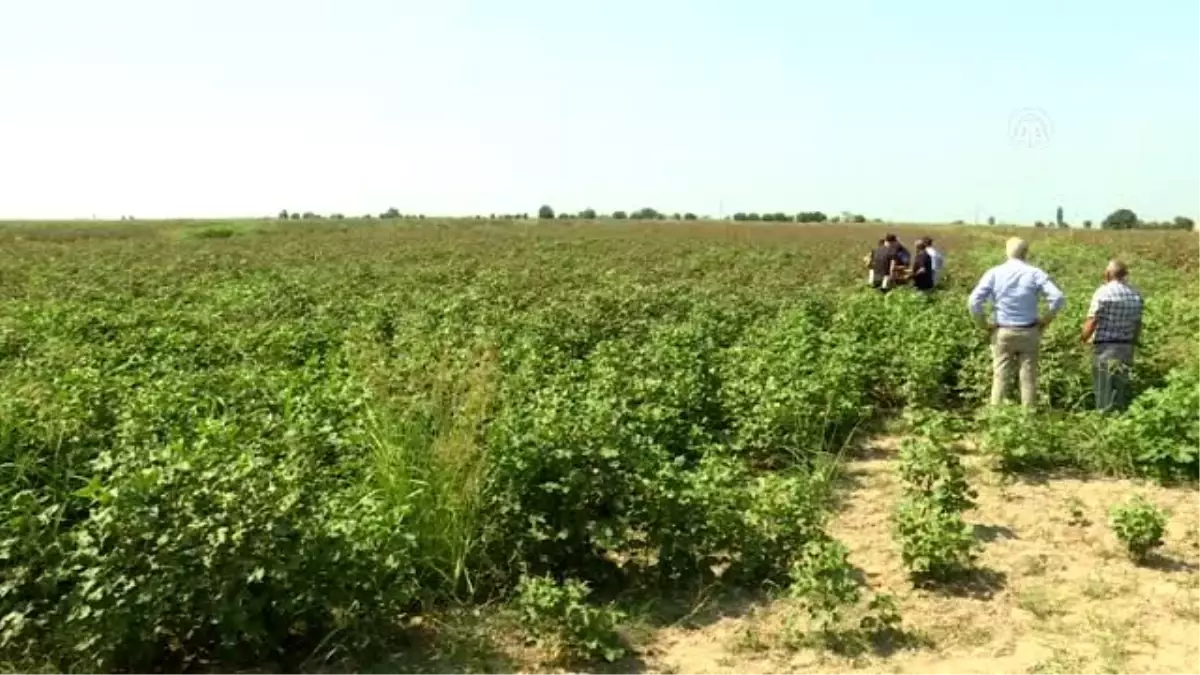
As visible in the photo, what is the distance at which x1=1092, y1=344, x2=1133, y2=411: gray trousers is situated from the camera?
9.21m

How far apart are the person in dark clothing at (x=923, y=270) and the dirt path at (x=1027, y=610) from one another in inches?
428

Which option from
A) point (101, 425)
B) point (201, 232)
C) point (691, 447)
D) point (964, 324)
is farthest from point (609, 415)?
point (201, 232)

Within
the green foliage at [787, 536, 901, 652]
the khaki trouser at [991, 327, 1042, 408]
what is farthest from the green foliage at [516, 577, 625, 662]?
the khaki trouser at [991, 327, 1042, 408]

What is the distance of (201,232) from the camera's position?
5866cm

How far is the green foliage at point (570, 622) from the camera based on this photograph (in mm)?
4828

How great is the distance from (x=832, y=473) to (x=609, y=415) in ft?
8.57

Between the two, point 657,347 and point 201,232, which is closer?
point 657,347

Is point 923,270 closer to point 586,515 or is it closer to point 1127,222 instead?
point 586,515

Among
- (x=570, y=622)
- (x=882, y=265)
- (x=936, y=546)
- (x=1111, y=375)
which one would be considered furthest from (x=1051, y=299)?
(x=882, y=265)

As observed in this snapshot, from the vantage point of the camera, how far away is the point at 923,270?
17.6 metres

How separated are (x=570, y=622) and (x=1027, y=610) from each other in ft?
8.32

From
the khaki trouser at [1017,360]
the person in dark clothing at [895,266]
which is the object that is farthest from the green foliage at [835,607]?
the person in dark clothing at [895,266]

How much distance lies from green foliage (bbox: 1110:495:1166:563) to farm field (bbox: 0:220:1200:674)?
3cm

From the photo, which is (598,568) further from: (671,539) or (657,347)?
(657,347)
